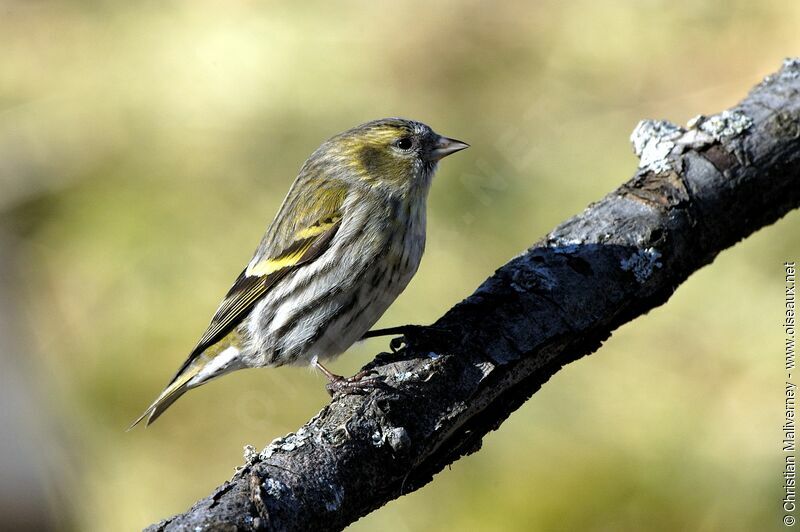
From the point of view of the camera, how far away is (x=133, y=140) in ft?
21.8

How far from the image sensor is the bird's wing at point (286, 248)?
3594mm

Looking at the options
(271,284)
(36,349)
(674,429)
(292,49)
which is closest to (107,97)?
(292,49)

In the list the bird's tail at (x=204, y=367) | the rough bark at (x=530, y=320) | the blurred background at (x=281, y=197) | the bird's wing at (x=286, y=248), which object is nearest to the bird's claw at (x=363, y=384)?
the rough bark at (x=530, y=320)

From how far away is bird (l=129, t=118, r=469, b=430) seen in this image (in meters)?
3.38

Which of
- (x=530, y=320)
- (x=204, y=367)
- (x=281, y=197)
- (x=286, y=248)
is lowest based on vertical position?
(x=530, y=320)

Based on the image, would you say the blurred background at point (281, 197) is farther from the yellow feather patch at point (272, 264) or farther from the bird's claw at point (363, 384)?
the bird's claw at point (363, 384)

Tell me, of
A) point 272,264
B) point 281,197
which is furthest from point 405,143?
point 281,197

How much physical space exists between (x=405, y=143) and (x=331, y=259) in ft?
2.05

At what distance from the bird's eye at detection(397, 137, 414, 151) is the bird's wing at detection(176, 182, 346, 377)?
11.6 inches

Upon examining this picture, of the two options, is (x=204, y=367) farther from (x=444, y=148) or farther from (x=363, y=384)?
(x=363, y=384)

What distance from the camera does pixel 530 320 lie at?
279 cm

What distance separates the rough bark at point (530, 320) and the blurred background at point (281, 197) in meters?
1.30

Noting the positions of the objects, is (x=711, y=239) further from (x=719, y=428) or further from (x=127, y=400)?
(x=127, y=400)

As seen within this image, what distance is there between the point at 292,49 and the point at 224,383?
9.35 ft
